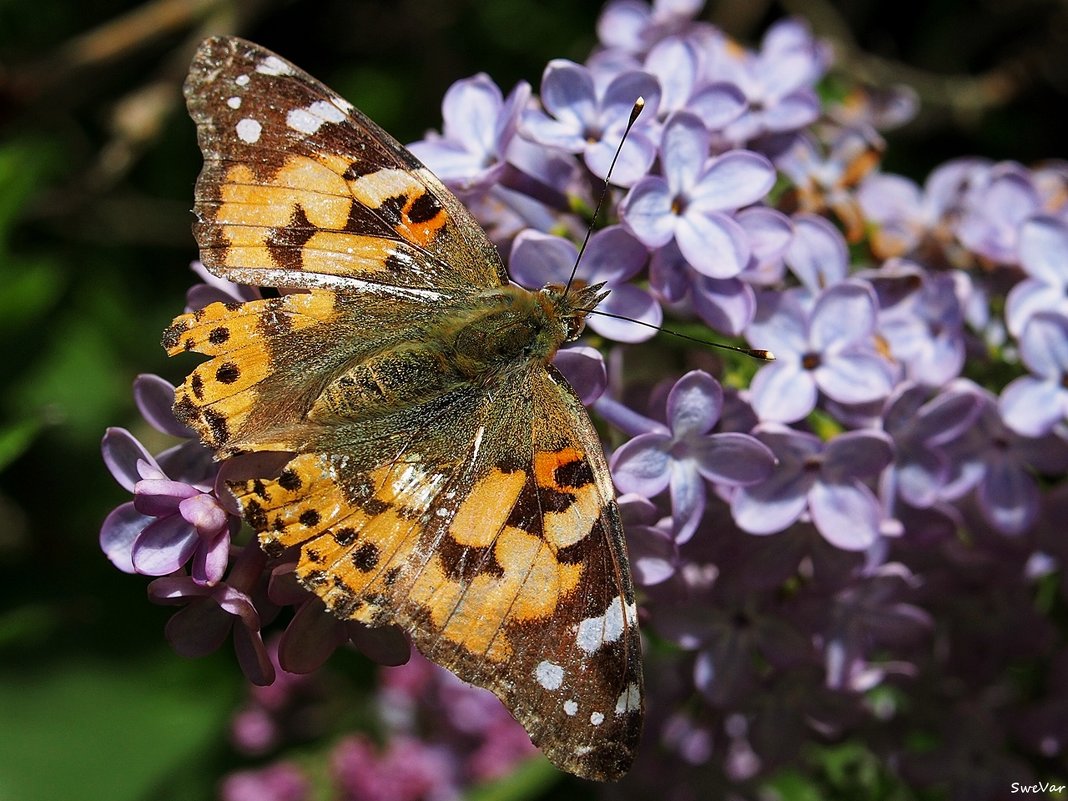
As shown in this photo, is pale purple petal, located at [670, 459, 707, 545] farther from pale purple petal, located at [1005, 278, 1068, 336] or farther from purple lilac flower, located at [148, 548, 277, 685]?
pale purple petal, located at [1005, 278, 1068, 336]

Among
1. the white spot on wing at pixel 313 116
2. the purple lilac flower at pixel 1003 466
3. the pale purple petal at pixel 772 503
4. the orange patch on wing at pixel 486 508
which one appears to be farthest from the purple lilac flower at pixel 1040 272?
the white spot on wing at pixel 313 116

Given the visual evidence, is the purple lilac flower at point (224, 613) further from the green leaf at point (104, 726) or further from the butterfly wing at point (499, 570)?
the green leaf at point (104, 726)

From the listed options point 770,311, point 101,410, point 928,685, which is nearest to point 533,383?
point 770,311

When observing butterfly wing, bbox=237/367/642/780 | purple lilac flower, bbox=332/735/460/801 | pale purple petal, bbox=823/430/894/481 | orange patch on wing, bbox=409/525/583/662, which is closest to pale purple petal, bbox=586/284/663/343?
butterfly wing, bbox=237/367/642/780

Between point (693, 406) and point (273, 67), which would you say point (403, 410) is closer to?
point (693, 406)

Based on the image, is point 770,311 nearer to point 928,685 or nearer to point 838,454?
point 838,454

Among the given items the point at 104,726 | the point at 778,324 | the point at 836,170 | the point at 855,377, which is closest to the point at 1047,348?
the point at 855,377
